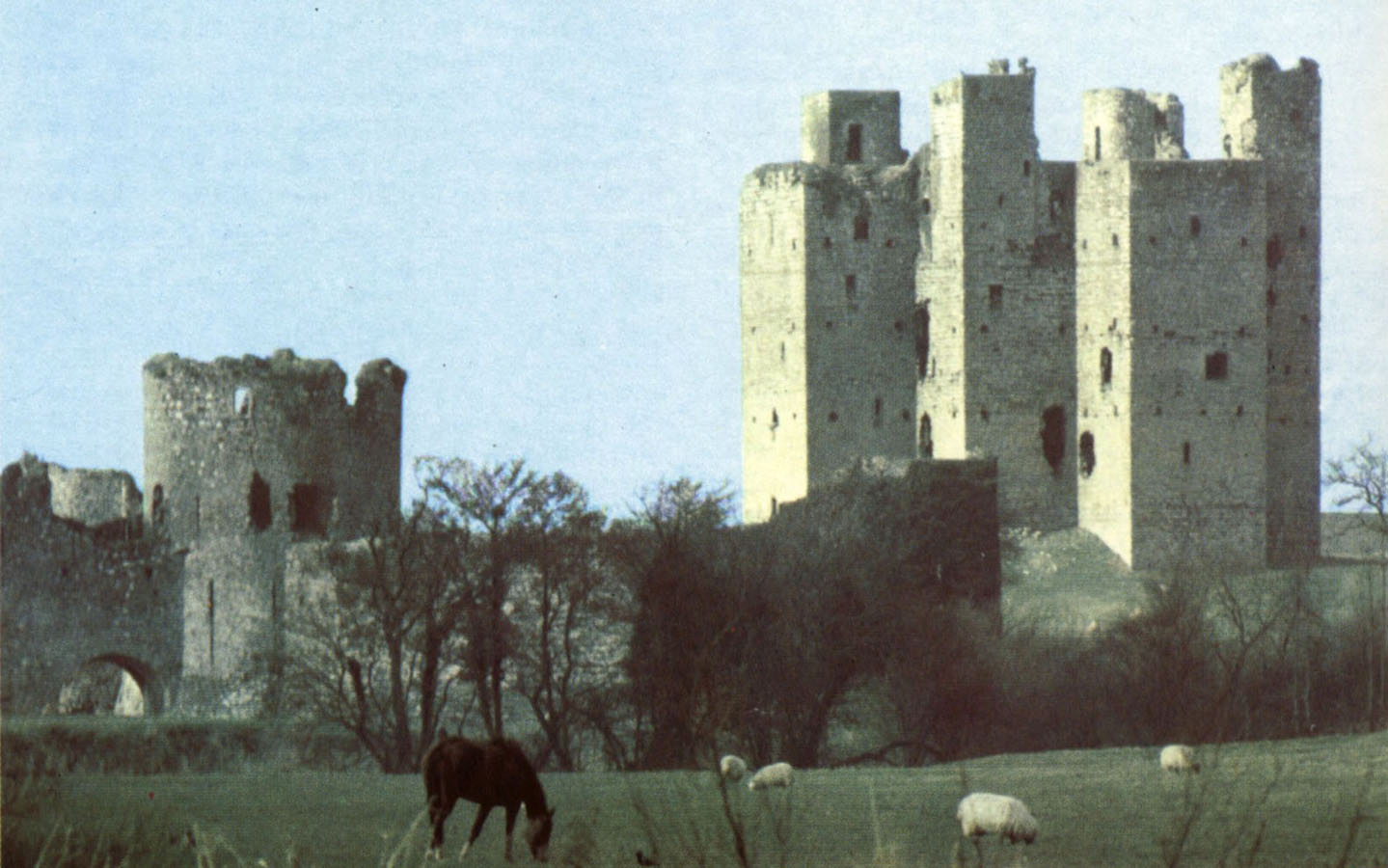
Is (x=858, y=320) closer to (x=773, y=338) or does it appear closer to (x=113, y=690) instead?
(x=773, y=338)

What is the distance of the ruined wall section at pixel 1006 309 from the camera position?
187 ft

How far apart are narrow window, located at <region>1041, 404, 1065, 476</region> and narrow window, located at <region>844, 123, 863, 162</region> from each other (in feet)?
26.6

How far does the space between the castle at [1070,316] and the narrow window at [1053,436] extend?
4 centimetres

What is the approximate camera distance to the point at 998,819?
1733cm

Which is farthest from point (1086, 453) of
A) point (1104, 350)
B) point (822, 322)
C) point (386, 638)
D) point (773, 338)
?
point (386, 638)

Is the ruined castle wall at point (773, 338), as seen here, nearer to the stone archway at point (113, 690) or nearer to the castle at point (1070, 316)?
the castle at point (1070, 316)

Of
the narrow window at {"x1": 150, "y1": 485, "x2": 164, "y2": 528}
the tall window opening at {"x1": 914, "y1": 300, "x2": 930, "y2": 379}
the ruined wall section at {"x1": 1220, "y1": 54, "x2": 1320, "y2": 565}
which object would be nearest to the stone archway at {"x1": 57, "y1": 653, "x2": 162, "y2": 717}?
the narrow window at {"x1": 150, "y1": 485, "x2": 164, "y2": 528}

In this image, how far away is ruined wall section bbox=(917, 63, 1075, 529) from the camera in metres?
56.9

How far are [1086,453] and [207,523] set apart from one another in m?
19.8

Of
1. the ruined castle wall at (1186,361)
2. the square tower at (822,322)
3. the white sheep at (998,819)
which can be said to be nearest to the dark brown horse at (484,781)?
the white sheep at (998,819)

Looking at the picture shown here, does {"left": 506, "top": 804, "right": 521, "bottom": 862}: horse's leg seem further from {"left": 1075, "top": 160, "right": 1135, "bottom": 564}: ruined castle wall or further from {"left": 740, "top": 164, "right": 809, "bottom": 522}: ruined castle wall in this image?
{"left": 740, "top": 164, "right": 809, "bottom": 522}: ruined castle wall

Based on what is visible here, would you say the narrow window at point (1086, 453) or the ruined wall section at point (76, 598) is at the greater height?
the narrow window at point (1086, 453)

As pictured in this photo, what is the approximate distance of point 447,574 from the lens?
3962 centimetres

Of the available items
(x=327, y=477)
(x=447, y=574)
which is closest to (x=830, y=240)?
(x=327, y=477)
